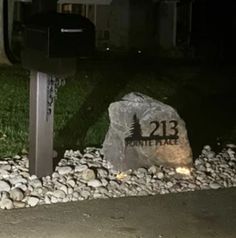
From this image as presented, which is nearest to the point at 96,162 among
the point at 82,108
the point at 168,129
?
the point at 168,129

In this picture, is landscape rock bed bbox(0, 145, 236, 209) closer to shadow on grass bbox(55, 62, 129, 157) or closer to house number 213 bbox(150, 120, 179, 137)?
house number 213 bbox(150, 120, 179, 137)

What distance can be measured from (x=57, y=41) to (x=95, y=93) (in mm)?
7209

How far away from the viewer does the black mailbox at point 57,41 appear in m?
7.20

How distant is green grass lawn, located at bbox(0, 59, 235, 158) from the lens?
10141 mm

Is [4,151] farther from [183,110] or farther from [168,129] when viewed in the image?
[183,110]

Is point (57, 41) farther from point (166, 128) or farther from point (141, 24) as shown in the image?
point (141, 24)

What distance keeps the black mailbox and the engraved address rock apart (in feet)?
2.68

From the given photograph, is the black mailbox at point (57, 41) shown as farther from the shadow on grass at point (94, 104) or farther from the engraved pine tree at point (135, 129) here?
the shadow on grass at point (94, 104)

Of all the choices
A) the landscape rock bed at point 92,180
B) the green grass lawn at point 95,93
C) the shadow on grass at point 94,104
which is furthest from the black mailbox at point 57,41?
the green grass lawn at point 95,93

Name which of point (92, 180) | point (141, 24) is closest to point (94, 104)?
point (92, 180)

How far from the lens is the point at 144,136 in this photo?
8.02 metres

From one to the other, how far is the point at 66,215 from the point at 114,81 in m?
9.88

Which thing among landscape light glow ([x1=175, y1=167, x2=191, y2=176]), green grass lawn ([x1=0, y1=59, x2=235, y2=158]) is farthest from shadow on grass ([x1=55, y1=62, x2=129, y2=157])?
landscape light glow ([x1=175, y1=167, x2=191, y2=176])

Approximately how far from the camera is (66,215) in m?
6.75
